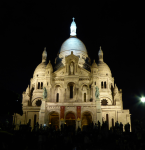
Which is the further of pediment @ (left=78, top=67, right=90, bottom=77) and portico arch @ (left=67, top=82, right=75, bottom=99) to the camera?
pediment @ (left=78, top=67, right=90, bottom=77)

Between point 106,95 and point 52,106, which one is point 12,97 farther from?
point 106,95

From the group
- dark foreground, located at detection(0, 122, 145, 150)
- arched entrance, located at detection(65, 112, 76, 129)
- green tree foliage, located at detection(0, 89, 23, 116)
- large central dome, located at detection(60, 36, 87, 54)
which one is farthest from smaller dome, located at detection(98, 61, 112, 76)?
dark foreground, located at detection(0, 122, 145, 150)

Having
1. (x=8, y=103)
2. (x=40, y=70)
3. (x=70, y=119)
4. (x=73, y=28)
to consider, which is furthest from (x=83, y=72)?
(x=8, y=103)

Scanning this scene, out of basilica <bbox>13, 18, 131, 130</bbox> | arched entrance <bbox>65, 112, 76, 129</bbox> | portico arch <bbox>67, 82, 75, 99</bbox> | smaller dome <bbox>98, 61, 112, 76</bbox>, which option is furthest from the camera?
smaller dome <bbox>98, 61, 112, 76</bbox>

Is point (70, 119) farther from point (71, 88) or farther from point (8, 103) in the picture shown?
point (8, 103)

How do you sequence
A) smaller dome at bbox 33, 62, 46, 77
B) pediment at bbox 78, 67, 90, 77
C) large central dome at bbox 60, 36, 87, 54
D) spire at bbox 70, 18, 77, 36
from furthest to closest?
spire at bbox 70, 18, 77, 36, large central dome at bbox 60, 36, 87, 54, smaller dome at bbox 33, 62, 46, 77, pediment at bbox 78, 67, 90, 77

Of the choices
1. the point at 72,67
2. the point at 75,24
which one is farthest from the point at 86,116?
the point at 75,24

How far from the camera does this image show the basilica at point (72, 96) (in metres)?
46.0

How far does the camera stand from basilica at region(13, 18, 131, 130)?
45969mm

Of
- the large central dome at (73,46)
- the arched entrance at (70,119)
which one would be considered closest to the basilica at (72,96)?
the arched entrance at (70,119)

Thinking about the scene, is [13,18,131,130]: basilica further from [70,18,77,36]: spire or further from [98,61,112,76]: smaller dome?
[70,18,77,36]: spire

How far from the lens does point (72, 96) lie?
51.5m

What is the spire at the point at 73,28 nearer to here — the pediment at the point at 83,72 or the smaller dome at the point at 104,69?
the smaller dome at the point at 104,69

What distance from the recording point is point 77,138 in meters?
25.7
